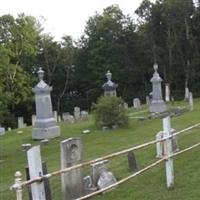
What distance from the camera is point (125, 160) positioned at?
13.7 meters

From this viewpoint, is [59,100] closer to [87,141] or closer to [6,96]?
[6,96]

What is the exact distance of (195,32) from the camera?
170 ft

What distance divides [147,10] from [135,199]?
45.9 meters

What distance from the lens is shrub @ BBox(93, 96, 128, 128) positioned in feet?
75.8

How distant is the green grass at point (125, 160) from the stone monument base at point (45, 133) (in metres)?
0.39

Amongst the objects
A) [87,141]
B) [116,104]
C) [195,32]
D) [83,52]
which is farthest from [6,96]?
[87,141]

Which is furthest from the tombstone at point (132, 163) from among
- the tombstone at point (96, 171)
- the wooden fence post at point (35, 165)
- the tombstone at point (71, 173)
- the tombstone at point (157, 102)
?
the tombstone at point (157, 102)

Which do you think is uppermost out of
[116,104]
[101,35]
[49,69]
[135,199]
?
[101,35]

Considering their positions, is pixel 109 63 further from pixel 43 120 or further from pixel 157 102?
pixel 43 120

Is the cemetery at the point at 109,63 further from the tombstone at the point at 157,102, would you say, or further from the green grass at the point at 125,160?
the green grass at the point at 125,160

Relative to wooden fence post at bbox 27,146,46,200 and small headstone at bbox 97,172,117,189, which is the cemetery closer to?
small headstone at bbox 97,172,117,189

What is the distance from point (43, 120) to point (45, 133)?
28.3 inches

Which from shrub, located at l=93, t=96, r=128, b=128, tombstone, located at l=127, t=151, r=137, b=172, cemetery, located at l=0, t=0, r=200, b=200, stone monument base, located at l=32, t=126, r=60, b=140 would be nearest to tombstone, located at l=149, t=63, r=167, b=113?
cemetery, located at l=0, t=0, r=200, b=200

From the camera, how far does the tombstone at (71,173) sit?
9.41 meters
